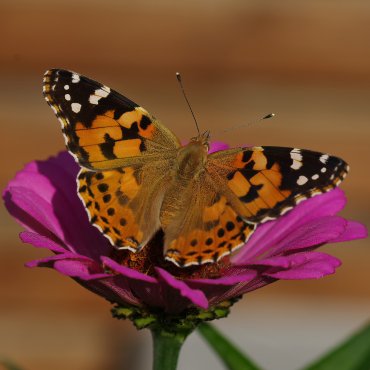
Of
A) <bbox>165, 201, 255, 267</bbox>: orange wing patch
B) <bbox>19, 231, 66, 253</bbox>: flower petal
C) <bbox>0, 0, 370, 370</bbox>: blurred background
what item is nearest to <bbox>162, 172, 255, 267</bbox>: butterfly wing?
<bbox>165, 201, 255, 267</bbox>: orange wing patch

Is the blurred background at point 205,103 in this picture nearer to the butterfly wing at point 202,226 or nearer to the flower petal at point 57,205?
the flower petal at point 57,205

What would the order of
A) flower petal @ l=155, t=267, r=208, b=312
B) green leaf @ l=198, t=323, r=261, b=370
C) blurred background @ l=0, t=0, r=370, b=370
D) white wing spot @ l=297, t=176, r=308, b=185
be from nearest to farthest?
flower petal @ l=155, t=267, r=208, b=312 < white wing spot @ l=297, t=176, r=308, b=185 < green leaf @ l=198, t=323, r=261, b=370 < blurred background @ l=0, t=0, r=370, b=370

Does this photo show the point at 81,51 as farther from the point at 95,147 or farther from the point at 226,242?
the point at 226,242

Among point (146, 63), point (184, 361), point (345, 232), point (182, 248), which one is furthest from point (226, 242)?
point (146, 63)

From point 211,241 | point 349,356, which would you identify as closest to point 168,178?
point 211,241

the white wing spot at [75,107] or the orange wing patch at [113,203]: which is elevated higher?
the white wing spot at [75,107]

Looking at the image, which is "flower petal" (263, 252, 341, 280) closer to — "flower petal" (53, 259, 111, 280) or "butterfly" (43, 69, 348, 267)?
"butterfly" (43, 69, 348, 267)

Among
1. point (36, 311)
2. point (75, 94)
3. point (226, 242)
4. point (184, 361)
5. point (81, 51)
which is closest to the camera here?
point (226, 242)

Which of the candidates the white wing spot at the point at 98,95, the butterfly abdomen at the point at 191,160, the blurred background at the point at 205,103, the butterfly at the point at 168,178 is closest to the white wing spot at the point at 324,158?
the butterfly at the point at 168,178
